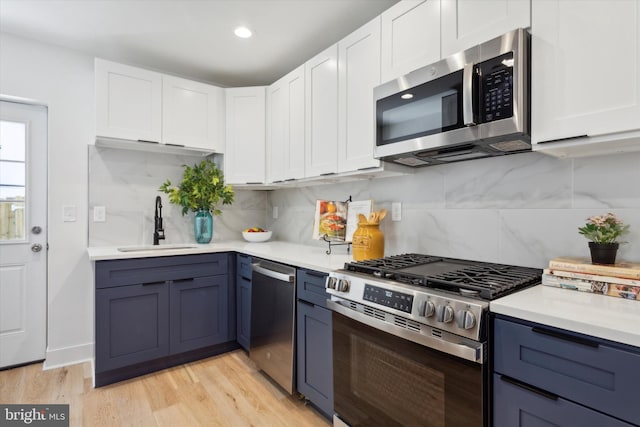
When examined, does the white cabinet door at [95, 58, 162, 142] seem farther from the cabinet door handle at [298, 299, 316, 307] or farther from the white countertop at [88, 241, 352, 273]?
the cabinet door handle at [298, 299, 316, 307]

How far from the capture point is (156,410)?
2057 mm

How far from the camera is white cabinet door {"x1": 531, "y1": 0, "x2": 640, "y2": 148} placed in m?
1.11

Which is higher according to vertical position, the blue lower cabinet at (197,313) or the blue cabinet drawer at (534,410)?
the blue cabinet drawer at (534,410)

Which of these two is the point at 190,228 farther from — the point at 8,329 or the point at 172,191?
the point at 8,329

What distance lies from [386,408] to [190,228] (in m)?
2.55

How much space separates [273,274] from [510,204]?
57.6 inches

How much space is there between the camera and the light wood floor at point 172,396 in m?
1.96

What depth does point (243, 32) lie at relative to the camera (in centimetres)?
251

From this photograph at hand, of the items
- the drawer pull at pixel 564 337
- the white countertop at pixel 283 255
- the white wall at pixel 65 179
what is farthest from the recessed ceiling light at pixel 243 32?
the drawer pull at pixel 564 337

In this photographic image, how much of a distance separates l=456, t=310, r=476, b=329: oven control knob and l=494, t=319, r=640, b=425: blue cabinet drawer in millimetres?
81

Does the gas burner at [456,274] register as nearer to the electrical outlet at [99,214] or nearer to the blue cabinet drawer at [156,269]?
the blue cabinet drawer at [156,269]

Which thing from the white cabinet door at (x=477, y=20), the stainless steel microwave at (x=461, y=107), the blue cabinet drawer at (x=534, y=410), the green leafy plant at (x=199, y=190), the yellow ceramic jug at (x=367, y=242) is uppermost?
the white cabinet door at (x=477, y=20)

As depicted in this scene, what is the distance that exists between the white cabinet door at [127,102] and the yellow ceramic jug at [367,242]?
Answer: 6.29ft

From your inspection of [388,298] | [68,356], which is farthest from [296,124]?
[68,356]
